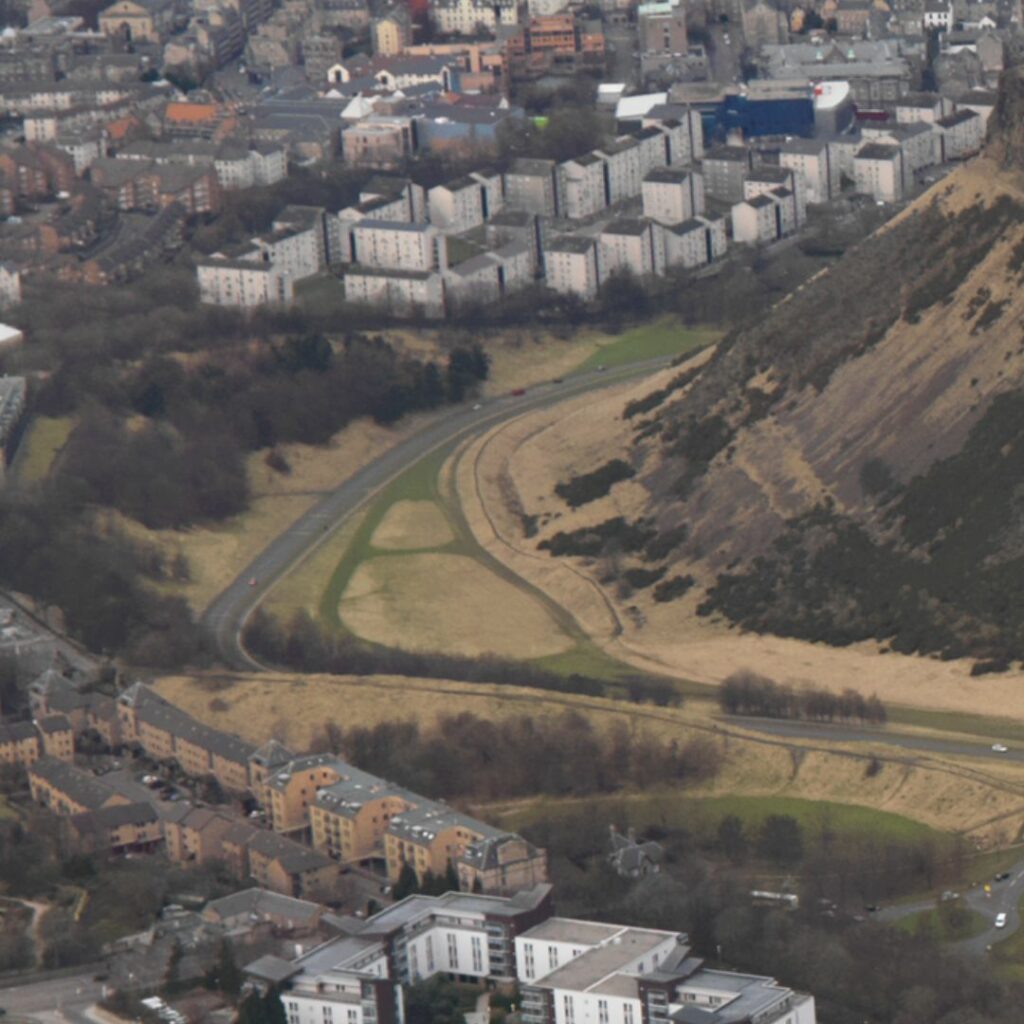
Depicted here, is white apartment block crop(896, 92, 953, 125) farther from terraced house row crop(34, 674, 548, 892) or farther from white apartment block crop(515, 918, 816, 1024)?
white apartment block crop(515, 918, 816, 1024)

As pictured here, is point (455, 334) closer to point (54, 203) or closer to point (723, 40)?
point (54, 203)

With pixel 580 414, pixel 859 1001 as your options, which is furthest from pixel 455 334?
pixel 859 1001

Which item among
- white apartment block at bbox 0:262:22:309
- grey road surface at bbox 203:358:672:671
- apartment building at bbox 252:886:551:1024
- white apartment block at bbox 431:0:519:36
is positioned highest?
white apartment block at bbox 431:0:519:36

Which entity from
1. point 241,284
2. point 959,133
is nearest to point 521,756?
point 241,284

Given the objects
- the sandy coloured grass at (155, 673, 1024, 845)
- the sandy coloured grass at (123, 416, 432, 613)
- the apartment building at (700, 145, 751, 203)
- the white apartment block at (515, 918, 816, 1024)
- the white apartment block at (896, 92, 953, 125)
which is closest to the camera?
the white apartment block at (515, 918, 816, 1024)

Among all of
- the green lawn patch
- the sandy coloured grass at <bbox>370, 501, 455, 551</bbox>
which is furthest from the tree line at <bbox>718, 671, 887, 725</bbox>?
the sandy coloured grass at <bbox>370, 501, 455, 551</bbox>

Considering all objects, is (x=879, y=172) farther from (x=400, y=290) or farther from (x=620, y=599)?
(x=620, y=599)
